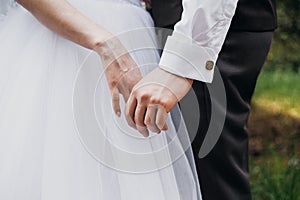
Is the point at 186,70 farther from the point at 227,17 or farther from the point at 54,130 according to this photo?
the point at 54,130

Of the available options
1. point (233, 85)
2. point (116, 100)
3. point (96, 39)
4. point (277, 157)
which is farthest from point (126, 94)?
point (277, 157)

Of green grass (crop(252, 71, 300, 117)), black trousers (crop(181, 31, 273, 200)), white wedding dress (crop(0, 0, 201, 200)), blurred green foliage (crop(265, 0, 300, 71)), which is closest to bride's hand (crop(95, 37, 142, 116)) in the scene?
white wedding dress (crop(0, 0, 201, 200))

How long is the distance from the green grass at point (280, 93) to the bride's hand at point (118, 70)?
257 centimetres

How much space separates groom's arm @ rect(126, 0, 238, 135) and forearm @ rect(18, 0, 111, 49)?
15cm

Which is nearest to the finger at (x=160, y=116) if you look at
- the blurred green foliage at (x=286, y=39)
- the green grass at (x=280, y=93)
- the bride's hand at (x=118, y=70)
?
the bride's hand at (x=118, y=70)

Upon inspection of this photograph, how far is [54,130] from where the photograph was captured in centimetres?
155

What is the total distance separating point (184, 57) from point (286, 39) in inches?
101

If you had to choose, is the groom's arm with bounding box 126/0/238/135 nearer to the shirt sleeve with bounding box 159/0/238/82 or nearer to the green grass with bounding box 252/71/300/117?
the shirt sleeve with bounding box 159/0/238/82

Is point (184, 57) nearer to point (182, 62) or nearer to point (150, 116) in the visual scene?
point (182, 62)

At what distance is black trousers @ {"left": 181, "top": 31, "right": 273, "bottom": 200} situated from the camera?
65.3 inches

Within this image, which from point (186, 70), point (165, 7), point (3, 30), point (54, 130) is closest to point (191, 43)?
point (186, 70)

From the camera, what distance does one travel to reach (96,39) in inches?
59.2

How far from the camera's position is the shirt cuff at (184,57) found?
1.44m

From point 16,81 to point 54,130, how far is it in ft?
0.48
